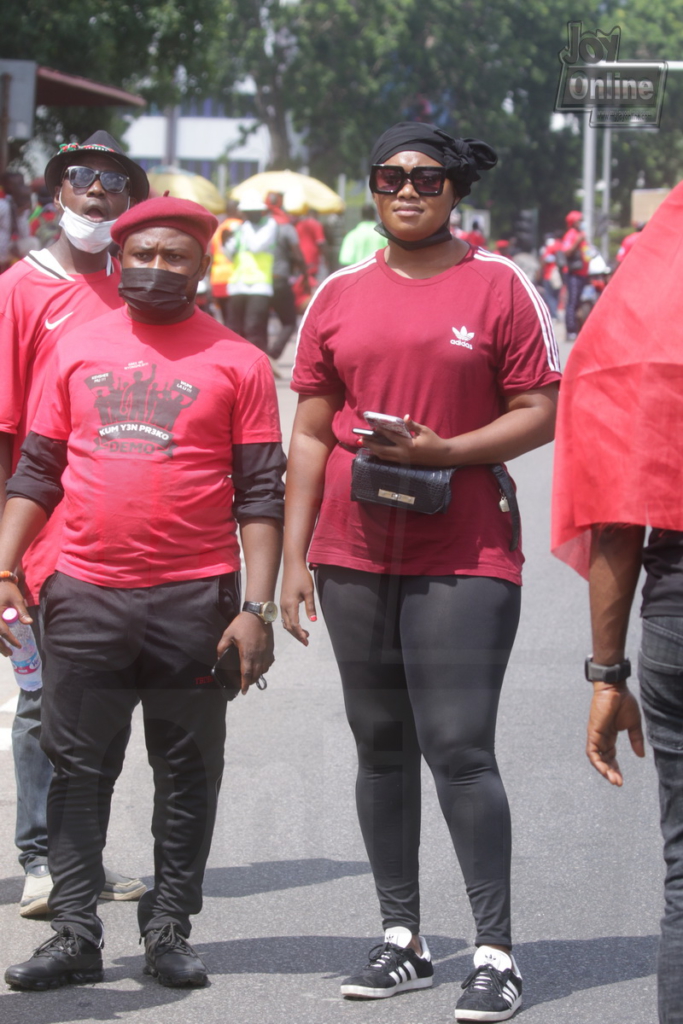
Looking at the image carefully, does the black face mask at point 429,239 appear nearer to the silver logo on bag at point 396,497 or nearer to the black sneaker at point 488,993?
the silver logo on bag at point 396,497

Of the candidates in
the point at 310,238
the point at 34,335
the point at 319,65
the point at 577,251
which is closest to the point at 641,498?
the point at 34,335

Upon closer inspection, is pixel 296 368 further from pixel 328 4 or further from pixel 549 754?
pixel 328 4

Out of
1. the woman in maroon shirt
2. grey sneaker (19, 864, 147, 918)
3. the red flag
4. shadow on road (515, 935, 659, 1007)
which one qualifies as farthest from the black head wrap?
grey sneaker (19, 864, 147, 918)

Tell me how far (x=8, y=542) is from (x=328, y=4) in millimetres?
54345

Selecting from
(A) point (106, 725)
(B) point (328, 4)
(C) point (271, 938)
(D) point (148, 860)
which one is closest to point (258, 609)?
(A) point (106, 725)

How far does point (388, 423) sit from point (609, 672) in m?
0.90

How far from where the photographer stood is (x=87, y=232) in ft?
14.4

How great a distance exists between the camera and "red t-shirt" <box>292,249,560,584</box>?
3.70 meters

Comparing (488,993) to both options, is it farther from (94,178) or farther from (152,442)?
(94,178)

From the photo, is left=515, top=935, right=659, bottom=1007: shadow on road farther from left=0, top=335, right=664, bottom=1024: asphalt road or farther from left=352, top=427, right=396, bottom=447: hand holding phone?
left=352, top=427, right=396, bottom=447: hand holding phone

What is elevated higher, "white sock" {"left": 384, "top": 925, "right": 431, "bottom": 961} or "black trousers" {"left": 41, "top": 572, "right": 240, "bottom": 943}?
"black trousers" {"left": 41, "top": 572, "right": 240, "bottom": 943}

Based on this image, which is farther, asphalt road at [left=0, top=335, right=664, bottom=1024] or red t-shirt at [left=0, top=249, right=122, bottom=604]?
red t-shirt at [left=0, top=249, right=122, bottom=604]

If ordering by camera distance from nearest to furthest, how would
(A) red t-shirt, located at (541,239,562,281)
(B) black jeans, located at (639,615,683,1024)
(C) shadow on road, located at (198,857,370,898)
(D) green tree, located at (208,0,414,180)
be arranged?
(B) black jeans, located at (639,615,683,1024) → (C) shadow on road, located at (198,857,370,898) → (A) red t-shirt, located at (541,239,562,281) → (D) green tree, located at (208,0,414,180)

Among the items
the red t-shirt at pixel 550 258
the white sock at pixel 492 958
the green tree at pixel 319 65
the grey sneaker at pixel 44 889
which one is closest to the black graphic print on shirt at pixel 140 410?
the grey sneaker at pixel 44 889
